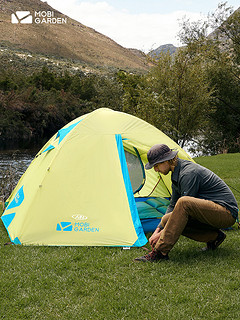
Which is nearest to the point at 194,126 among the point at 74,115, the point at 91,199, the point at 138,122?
the point at 138,122

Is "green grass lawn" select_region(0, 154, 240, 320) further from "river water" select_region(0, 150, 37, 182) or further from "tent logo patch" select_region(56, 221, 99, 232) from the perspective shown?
"river water" select_region(0, 150, 37, 182)

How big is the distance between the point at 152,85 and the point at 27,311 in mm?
14253

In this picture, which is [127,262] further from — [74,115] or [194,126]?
[74,115]

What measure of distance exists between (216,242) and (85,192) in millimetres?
→ 1856

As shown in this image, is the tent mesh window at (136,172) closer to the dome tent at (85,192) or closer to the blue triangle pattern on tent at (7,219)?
the dome tent at (85,192)

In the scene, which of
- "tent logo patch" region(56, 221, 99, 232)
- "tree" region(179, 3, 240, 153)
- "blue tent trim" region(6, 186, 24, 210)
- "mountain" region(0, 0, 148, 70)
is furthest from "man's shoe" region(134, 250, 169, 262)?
"mountain" region(0, 0, 148, 70)

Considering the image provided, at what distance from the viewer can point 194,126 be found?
16.6m

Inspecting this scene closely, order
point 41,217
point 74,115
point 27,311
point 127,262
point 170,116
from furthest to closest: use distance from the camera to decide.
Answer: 1. point 74,115
2. point 170,116
3. point 41,217
4. point 127,262
5. point 27,311

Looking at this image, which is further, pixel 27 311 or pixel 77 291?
pixel 77 291

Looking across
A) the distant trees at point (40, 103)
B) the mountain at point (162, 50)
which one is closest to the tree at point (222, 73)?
the mountain at point (162, 50)

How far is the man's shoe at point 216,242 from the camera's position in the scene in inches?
166

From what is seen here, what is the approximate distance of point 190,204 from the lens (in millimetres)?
3705

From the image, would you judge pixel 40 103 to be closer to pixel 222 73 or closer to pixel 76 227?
pixel 222 73

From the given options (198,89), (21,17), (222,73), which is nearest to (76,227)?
(198,89)
